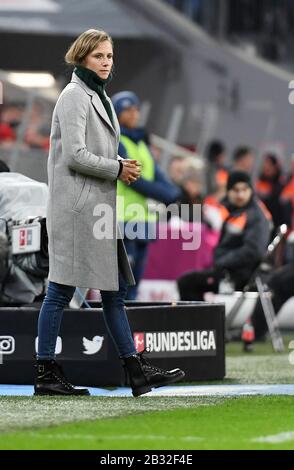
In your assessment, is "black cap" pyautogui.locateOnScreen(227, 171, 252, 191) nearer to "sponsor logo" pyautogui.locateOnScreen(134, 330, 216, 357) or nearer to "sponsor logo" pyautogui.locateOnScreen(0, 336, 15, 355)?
"sponsor logo" pyautogui.locateOnScreen(134, 330, 216, 357)

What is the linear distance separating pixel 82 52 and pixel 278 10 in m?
18.9

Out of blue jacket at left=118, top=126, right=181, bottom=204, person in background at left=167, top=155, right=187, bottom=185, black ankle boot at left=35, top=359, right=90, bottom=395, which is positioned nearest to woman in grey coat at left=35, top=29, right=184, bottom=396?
black ankle boot at left=35, top=359, right=90, bottom=395

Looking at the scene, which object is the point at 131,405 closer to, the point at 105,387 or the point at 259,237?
the point at 105,387

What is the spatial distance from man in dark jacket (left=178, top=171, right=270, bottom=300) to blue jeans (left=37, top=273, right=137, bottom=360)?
490 cm

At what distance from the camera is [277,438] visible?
7.79m

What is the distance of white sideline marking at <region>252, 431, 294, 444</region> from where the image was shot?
25.2ft

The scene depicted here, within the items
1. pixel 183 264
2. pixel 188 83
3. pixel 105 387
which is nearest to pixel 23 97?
pixel 183 264

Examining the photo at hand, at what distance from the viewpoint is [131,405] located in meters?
9.27

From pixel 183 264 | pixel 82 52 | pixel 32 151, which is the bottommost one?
pixel 183 264

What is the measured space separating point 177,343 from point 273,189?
9.68m

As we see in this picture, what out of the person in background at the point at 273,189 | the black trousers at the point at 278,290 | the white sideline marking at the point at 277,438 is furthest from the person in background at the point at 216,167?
the white sideline marking at the point at 277,438

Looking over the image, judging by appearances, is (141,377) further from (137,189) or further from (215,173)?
(215,173)

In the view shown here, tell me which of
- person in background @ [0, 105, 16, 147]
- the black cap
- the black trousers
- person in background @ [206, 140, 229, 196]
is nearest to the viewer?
the black cap

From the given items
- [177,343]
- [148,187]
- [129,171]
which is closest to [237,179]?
[148,187]
